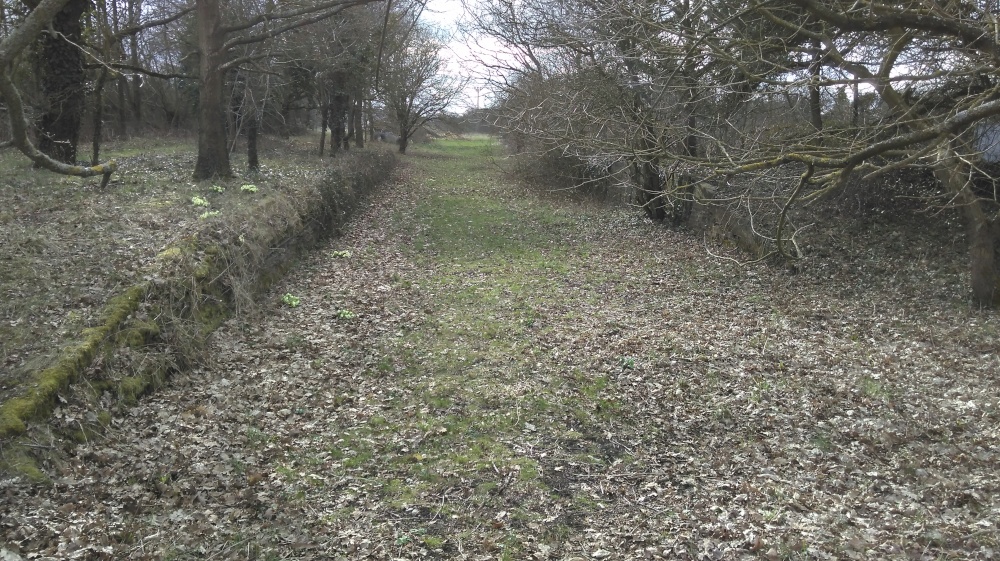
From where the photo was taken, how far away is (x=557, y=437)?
20.8 ft

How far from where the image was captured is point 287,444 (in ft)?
19.6

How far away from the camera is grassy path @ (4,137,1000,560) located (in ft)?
15.2

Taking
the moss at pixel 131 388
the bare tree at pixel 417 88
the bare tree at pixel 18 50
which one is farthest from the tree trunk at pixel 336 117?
the bare tree at pixel 18 50

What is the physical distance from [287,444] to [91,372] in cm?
185

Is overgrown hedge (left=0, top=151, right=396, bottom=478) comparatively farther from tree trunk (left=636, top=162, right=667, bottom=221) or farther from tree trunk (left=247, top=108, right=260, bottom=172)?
tree trunk (left=636, top=162, right=667, bottom=221)

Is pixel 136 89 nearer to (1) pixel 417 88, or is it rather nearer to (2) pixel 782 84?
(1) pixel 417 88

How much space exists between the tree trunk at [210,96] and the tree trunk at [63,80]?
2.16 m

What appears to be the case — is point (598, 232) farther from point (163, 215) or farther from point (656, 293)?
point (163, 215)

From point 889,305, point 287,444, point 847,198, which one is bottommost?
point 287,444

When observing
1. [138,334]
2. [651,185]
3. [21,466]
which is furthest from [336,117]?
[21,466]

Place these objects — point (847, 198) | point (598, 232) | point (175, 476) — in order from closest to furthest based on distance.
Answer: point (175, 476) → point (847, 198) → point (598, 232)

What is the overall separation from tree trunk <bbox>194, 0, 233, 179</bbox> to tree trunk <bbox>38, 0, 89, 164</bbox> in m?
2.16

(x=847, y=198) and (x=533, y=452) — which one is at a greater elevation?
(x=847, y=198)

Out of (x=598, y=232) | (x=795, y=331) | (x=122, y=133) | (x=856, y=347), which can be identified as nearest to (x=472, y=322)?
(x=795, y=331)
